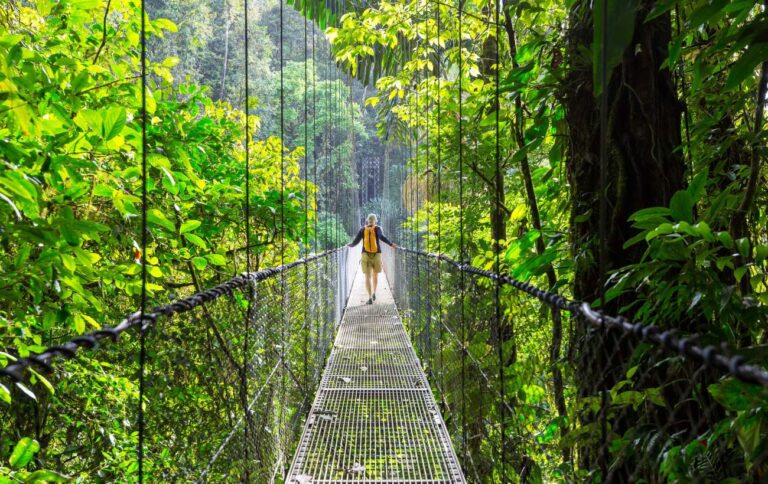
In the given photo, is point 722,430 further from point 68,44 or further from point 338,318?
point 338,318

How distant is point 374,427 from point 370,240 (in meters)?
3.52

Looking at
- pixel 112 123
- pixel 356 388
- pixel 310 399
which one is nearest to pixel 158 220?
pixel 112 123

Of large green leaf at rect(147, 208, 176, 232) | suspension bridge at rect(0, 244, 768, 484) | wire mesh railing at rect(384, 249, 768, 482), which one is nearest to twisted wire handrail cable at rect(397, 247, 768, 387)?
wire mesh railing at rect(384, 249, 768, 482)

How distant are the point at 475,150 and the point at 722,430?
2.13 meters

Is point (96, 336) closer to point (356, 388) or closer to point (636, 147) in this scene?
point (636, 147)

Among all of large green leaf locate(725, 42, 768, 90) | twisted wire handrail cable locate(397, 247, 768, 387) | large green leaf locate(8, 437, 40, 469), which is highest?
large green leaf locate(725, 42, 768, 90)

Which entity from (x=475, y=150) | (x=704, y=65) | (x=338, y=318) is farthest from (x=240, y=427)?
(x=338, y=318)

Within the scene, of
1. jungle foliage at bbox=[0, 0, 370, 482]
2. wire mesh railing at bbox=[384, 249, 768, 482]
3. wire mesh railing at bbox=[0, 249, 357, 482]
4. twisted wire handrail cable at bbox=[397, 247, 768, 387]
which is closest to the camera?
twisted wire handrail cable at bbox=[397, 247, 768, 387]

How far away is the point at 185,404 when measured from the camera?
2008mm

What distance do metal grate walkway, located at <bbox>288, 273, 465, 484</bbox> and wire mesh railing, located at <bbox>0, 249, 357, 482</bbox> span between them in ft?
0.39

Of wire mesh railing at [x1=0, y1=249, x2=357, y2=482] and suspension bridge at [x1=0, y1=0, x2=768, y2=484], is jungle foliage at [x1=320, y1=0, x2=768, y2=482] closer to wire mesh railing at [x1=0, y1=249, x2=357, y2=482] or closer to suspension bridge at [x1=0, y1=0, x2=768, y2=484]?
suspension bridge at [x1=0, y1=0, x2=768, y2=484]

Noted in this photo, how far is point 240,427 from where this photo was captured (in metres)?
1.34

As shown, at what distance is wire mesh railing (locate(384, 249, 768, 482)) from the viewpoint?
57 centimetres

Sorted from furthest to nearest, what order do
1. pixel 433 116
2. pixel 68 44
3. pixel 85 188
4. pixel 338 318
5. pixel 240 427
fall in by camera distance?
pixel 338 318, pixel 433 116, pixel 68 44, pixel 240 427, pixel 85 188
